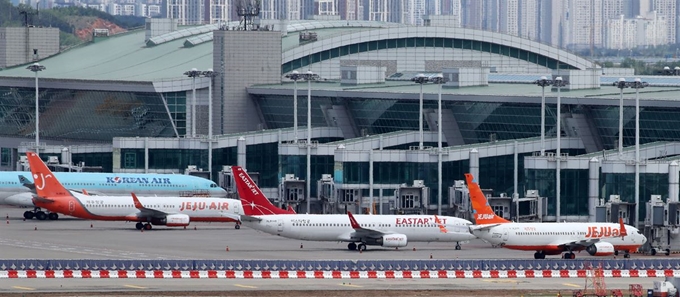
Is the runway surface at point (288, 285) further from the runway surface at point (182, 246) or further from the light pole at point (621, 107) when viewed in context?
the light pole at point (621, 107)

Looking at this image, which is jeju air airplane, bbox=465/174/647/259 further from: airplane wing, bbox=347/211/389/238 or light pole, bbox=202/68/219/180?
Answer: light pole, bbox=202/68/219/180

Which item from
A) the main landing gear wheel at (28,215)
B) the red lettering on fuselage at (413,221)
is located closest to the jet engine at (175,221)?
the main landing gear wheel at (28,215)

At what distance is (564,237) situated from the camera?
10575 centimetres

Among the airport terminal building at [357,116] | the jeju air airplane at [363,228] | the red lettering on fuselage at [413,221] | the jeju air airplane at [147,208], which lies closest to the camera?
the jeju air airplane at [363,228]

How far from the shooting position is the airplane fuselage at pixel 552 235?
105 m

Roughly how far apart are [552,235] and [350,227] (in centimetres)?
1233

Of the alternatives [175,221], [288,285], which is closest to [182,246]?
[175,221]

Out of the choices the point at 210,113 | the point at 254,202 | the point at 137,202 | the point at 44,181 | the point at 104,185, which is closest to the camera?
the point at 254,202

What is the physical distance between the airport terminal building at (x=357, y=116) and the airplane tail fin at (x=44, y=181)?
1636 centimetres

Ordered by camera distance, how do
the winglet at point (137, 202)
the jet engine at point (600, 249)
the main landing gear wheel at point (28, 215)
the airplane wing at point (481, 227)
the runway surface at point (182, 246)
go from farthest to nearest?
the main landing gear wheel at point (28, 215) < the winglet at point (137, 202) < the airplane wing at point (481, 227) < the jet engine at point (600, 249) < the runway surface at point (182, 246)

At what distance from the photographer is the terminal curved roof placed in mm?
169000

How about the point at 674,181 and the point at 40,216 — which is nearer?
the point at 674,181

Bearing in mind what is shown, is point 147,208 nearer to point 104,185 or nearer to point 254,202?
point 104,185

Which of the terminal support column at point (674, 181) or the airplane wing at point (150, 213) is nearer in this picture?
the terminal support column at point (674, 181)
